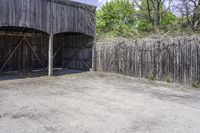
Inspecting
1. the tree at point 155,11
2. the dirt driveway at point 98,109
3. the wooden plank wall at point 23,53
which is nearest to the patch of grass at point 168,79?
the dirt driveway at point 98,109

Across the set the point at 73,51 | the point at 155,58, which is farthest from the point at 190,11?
the point at 73,51

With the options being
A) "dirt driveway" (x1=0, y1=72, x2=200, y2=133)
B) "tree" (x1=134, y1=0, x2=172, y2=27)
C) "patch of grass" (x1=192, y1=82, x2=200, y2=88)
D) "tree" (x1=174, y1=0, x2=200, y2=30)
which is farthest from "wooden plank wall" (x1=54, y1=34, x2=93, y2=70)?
"tree" (x1=134, y1=0, x2=172, y2=27)

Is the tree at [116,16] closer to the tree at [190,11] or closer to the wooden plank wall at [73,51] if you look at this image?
the tree at [190,11]

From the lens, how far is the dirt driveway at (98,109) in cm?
566

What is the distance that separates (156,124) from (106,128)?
3.84 ft

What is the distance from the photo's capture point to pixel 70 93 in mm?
9719

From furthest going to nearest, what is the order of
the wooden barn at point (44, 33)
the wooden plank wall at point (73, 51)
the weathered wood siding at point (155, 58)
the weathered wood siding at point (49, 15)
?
the wooden plank wall at point (73, 51), the wooden barn at point (44, 33), the weathered wood siding at point (49, 15), the weathered wood siding at point (155, 58)

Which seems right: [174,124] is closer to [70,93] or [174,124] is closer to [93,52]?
[70,93]

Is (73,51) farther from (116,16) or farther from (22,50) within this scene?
(116,16)

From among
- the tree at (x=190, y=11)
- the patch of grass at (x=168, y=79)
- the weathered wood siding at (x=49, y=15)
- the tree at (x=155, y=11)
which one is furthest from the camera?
the tree at (x=155, y=11)

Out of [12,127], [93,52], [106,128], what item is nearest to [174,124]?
[106,128]

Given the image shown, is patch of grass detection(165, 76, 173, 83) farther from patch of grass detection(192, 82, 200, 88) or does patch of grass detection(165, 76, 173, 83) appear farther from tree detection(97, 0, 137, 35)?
tree detection(97, 0, 137, 35)

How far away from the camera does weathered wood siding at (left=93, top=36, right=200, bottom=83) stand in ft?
38.2

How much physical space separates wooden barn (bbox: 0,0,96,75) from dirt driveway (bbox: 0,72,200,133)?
4.17 m
